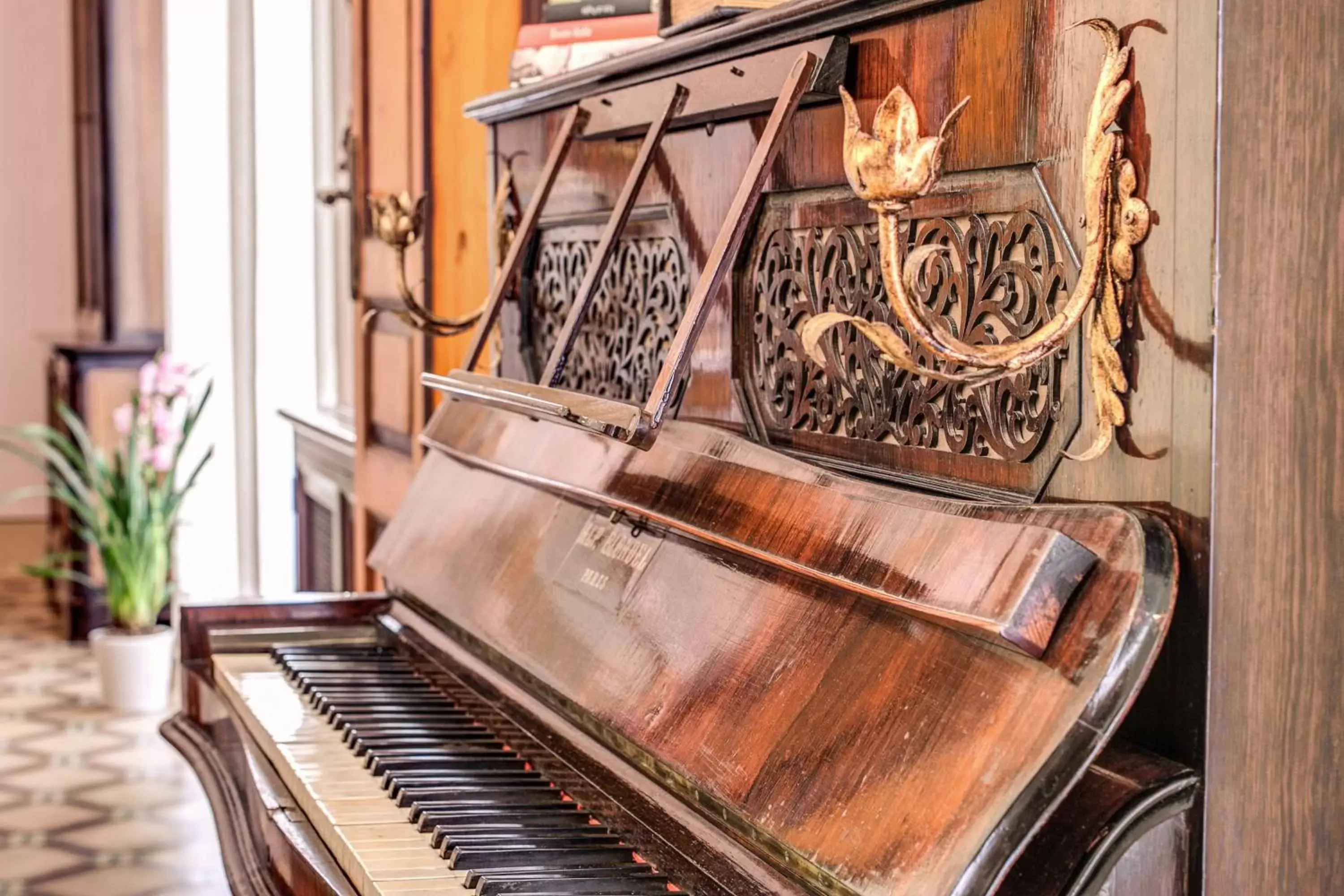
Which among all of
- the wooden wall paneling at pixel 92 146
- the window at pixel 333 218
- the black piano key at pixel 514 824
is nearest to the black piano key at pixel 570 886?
the black piano key at pixel 514 824

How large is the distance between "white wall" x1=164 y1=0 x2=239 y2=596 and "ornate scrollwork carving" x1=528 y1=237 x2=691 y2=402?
3.92m

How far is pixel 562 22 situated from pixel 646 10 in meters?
0.13

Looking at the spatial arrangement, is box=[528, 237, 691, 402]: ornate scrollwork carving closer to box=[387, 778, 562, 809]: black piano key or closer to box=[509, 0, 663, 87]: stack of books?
box=[509, 0, 663, 87]: stack of books

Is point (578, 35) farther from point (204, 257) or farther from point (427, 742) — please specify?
point (204, 257)

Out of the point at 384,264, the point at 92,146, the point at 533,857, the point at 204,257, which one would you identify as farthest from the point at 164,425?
the point at 533,857

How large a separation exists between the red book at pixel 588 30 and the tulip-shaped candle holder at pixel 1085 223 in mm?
1146

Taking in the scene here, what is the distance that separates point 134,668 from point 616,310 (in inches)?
141

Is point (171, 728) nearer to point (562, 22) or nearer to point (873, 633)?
point (562, 22)

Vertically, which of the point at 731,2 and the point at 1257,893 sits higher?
the point at 731,2

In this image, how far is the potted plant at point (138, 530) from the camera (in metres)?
4.77

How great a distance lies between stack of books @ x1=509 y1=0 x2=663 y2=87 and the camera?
6.79 ft

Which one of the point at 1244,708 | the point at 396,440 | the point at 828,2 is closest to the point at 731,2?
the point at 828,2

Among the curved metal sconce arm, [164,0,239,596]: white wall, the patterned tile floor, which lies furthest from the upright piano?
[164,0,239,596]: white wall

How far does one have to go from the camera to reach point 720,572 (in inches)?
51.9
